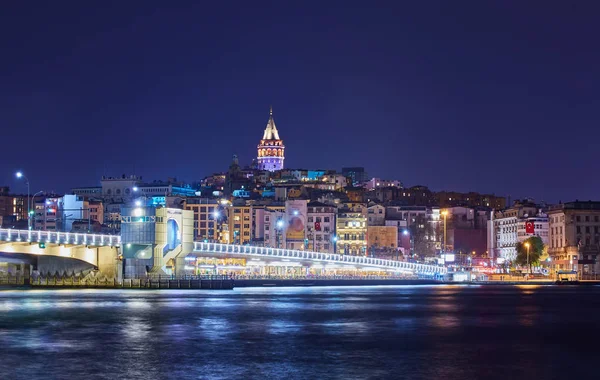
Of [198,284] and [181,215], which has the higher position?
[181,215]

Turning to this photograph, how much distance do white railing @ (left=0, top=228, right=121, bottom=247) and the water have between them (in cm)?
3025

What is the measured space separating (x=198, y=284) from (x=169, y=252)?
5743mm

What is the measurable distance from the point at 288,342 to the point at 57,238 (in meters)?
73.7

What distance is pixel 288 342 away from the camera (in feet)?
182

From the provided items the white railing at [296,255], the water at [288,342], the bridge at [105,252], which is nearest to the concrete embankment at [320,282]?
the white railing at [296,255]

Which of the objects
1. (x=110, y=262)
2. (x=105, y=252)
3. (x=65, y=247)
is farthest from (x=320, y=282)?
(x=65, y=247)

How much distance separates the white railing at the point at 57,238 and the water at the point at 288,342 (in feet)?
99.3

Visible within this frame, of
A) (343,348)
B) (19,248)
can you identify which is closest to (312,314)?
(343,348)

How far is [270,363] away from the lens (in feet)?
151

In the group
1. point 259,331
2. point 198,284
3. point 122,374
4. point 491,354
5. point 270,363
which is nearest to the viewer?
point 122,374

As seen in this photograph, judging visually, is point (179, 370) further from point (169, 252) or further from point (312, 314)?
point (169, 252)

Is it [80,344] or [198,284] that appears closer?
[80,344]

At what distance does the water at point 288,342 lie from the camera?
143 feet

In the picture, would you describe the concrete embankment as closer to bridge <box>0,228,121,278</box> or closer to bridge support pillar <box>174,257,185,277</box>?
bridge support pillar <box>174,257,185,277</box>
